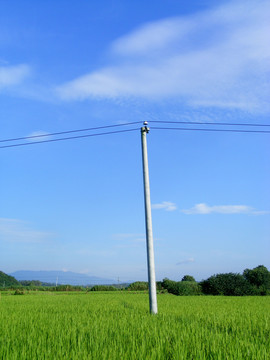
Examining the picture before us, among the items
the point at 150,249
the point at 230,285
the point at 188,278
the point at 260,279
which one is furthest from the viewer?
the point at 188,278

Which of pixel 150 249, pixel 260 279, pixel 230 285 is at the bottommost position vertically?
pixel 230 285

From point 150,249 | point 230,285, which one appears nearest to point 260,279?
point 230,285

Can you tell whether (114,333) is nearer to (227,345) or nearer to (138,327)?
(138,327)

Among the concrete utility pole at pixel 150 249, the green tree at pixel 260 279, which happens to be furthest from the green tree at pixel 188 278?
the concrete utility pole at pixel 150 249

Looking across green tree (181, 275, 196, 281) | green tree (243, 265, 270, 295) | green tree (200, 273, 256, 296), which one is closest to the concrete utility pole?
green tree (200, 273, 256, 296)

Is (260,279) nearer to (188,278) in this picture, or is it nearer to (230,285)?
(230,285)

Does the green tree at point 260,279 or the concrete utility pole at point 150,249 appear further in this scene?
the green tree at point 260,279

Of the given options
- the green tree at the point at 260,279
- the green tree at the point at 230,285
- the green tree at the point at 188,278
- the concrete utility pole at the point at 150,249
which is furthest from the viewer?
the green tree at the point at 188,278

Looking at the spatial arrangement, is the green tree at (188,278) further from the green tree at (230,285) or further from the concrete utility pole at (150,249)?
the concrete utility pole at (150,249)

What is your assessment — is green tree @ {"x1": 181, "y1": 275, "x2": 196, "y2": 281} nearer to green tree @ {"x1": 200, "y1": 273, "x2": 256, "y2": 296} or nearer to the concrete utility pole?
green tree @ {"x1": 200, "y1": 273, "x2": 256, "y2": 296}

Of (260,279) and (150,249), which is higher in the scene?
(150,249)

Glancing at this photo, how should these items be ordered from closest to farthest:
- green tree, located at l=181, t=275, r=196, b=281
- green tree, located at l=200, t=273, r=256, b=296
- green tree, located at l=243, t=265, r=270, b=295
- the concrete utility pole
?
the concrete utility pole → green tree, located at l=200, t=273, r=256, b=296 → green tree, located at l=243, t=265, r=270, b=295 → green tree, located at l=181, t=275, r=196, b=281

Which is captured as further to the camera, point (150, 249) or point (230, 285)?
point (230, 285)

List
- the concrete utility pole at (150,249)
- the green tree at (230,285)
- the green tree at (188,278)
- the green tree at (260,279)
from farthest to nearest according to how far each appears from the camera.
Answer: the green tree at (188,278) → the green tree at (260,279) → the green tree at (230,285) → the concrete utility pole at (150,249)
